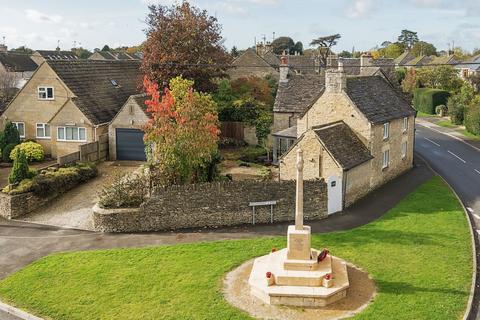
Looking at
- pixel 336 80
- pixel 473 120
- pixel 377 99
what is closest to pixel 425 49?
pixel 473 120

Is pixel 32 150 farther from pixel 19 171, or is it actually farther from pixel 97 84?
pixel 19 171

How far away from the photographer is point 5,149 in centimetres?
3866

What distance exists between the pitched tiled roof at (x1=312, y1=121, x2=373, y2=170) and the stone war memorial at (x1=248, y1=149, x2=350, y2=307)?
32.2 feet

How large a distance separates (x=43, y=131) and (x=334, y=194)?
24642 millimetres

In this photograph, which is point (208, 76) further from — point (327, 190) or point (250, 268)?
point (250, 268)

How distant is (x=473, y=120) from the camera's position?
54.8 meters

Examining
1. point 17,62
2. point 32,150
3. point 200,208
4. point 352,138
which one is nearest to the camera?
point 200,208

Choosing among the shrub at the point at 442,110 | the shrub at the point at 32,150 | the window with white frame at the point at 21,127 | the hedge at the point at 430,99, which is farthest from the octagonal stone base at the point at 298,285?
the hedge at the point at 430,99

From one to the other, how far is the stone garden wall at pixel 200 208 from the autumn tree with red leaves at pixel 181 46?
638 inches

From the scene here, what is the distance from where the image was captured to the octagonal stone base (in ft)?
58.3

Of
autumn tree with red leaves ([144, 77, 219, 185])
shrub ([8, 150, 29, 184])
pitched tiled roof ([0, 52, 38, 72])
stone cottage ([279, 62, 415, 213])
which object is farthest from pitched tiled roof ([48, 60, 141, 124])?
pitched tiled roof ([0, 52, 38, 72])

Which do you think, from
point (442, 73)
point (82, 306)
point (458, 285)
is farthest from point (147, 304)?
point (442, 73)

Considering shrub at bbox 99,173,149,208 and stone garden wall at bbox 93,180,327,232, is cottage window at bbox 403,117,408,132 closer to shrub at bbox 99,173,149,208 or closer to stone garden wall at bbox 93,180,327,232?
stone garden wall at bbox 93,180,327,232

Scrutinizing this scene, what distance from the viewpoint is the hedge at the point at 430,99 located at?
7481cm
